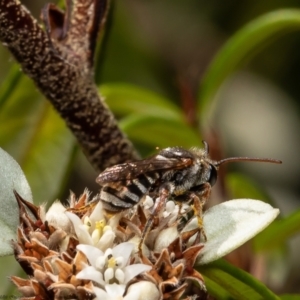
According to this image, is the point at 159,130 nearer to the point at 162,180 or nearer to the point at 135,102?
the point at 135,102

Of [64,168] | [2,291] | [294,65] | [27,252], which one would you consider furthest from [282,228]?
[294,65]

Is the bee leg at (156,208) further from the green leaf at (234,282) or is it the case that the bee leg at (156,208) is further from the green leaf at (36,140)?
the green leaf at (36,140)

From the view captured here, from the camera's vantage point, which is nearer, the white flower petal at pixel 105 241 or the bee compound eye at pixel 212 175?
the white flower petal at pixel 105 241

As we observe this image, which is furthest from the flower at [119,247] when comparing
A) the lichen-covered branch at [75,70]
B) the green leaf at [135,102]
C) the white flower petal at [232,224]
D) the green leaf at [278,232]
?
the green leaf at [135,102]

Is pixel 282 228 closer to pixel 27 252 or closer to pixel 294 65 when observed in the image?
pixel 27 252

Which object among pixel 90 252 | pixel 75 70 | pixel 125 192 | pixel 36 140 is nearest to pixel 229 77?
pixel 36 140
